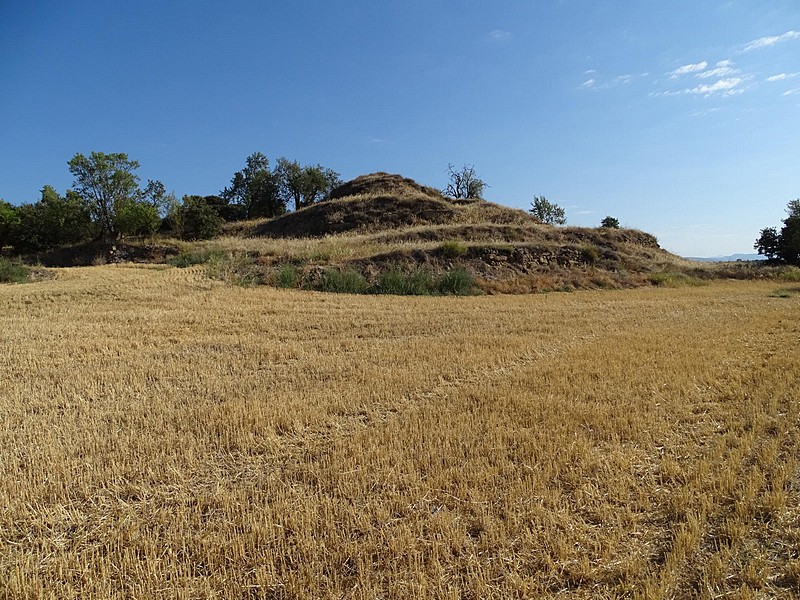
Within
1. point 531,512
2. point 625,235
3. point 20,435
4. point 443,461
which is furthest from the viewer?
point 625,235

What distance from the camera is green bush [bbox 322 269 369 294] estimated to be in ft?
73.9

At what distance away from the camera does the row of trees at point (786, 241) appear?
40.0 metres

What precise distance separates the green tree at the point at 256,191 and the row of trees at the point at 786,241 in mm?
61912

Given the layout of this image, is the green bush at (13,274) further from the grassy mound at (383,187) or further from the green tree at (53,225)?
the grassy mound at (383,187)

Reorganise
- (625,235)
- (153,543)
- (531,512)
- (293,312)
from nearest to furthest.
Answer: (153,543), (531,512), (293,312), (625,235)

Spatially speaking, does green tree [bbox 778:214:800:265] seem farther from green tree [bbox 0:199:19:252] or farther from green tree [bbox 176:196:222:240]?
green tree [bbox 0:199:19:252]

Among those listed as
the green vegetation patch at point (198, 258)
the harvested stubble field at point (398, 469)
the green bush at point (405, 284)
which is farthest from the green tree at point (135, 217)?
the harvested stubble field at point (398, 469)

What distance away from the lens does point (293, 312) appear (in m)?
15.5

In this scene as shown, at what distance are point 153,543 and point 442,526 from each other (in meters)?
2.49

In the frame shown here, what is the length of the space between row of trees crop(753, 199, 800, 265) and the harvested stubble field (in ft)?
132

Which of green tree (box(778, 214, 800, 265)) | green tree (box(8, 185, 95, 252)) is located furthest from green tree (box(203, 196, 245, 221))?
green tree (box(778, 214, 800, 265))

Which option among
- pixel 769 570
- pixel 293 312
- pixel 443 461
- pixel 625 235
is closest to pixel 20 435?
pixel 443 461

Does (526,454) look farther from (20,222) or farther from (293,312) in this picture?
(20,222)

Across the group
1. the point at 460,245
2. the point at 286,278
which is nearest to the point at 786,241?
the point at 460,245
